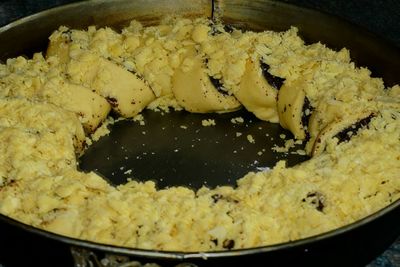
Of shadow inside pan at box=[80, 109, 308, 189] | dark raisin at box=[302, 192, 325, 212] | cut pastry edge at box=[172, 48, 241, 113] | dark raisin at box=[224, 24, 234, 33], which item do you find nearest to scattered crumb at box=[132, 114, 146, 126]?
shadow inside pan at box=[80, 109, 308, 189]

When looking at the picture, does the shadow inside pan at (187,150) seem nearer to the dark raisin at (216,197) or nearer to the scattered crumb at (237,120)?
the scattered crumb at (237,120)

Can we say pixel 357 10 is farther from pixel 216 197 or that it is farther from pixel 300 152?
pixel 216 197

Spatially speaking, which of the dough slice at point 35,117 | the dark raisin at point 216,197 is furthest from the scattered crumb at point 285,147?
the dough slice at point 35,117

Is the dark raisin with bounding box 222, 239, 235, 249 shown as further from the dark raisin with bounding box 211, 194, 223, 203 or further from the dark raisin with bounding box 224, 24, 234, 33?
the dark raisin with bounding box 224, 24, 234, 33

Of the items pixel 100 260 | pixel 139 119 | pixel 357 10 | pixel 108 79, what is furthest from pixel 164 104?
pixel 357 10

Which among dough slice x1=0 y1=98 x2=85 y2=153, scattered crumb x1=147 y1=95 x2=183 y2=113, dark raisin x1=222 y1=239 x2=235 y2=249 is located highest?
dough slice x1=0 y1=98 x2=85 y2=153
